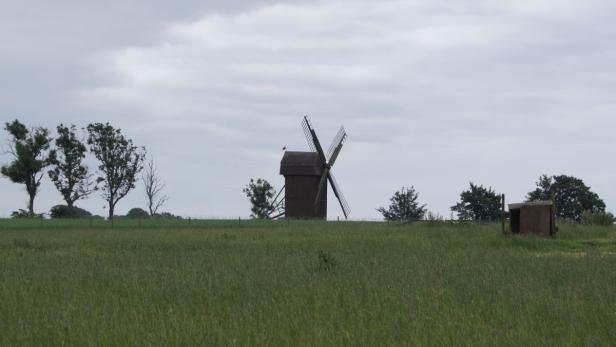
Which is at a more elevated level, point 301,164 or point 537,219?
point 301,164

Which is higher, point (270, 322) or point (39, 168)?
point (39, 168)

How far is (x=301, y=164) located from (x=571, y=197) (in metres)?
32.1

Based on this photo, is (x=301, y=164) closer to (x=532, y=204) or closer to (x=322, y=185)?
(x=322, y=185)

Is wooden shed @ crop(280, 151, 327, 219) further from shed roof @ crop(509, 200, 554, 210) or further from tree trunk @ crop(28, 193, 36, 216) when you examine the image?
shed roof @ crop(509, 200, 554, 210)

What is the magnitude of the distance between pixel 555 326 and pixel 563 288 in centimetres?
445

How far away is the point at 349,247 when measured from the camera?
28016mm

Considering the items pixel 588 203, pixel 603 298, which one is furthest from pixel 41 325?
pixel 588 203

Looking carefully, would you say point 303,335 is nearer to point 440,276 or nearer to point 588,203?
point 440,276

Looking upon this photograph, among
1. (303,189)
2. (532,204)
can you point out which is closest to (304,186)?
(303,189)

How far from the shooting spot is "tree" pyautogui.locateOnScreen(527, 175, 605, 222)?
83.9 m

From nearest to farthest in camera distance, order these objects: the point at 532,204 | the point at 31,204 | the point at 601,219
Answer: the point at 532,204, the point at 601,219, the point at 31,204

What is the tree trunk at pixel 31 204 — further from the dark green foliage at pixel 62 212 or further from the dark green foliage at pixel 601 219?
the dark green foliage at pixel 601 219

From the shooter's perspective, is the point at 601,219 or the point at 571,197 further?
the point at 571,197

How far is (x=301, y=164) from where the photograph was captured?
7181 cm
